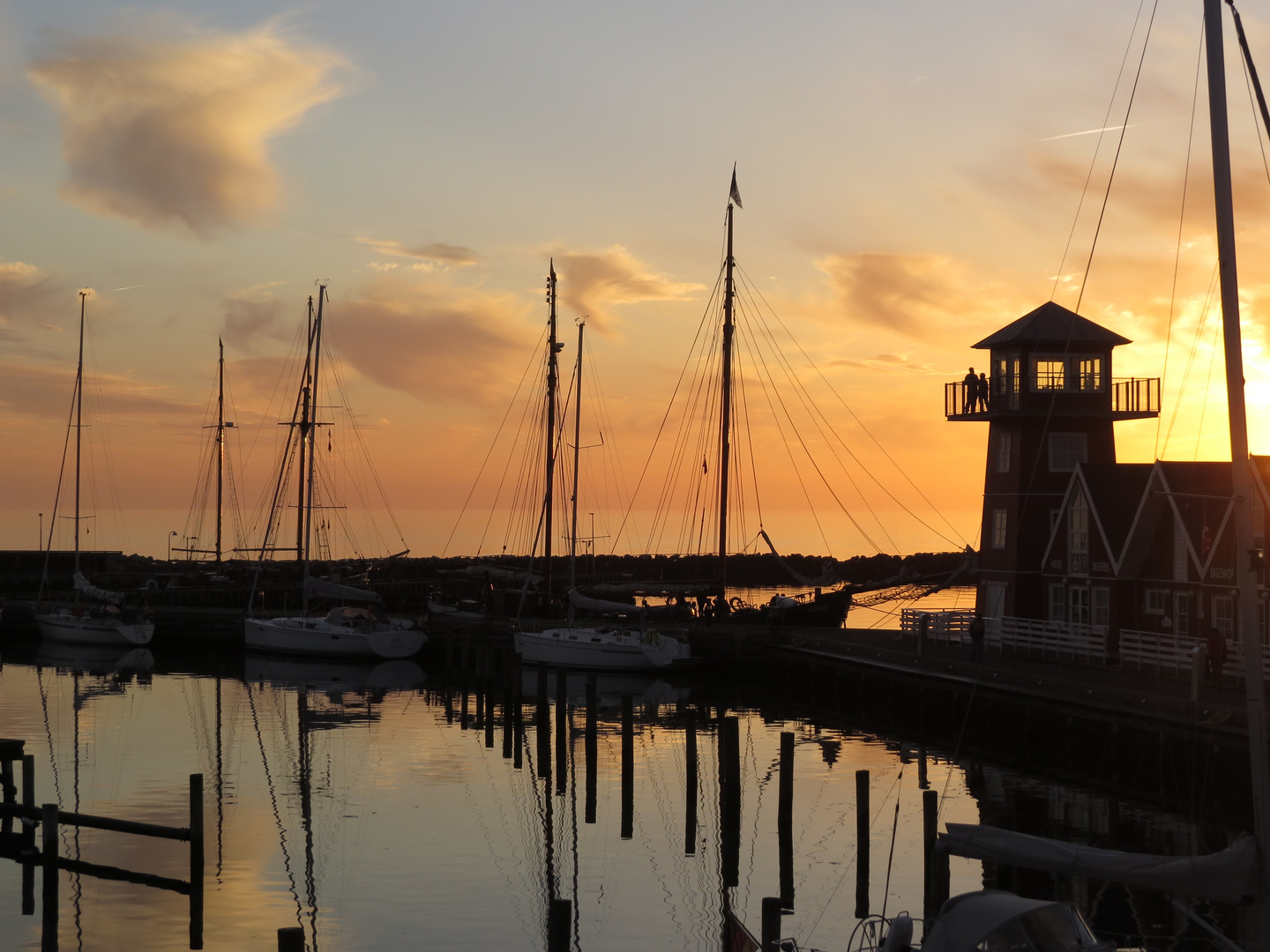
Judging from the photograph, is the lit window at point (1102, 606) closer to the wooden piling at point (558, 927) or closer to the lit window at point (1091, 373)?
the lit window at point (1091, 373)

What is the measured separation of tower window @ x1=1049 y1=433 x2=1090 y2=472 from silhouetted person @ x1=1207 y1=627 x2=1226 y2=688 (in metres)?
16.2

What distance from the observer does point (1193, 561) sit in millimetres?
43500

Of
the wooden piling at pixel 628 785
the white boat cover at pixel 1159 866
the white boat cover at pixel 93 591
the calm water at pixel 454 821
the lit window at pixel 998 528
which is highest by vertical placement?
the lit window at pixel 998 528

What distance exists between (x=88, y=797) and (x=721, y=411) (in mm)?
34255

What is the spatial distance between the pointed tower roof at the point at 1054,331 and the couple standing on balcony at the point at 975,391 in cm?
151

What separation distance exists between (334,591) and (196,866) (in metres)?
53.1

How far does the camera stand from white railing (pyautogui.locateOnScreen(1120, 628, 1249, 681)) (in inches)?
1540

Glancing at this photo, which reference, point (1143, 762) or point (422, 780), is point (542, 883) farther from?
point (1143, 762)

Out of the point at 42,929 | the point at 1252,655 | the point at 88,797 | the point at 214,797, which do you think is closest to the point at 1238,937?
the point at 1252,655

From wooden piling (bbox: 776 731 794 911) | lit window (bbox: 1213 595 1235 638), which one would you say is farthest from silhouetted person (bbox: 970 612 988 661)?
wooden piling (bbox: 776 731 794 911)

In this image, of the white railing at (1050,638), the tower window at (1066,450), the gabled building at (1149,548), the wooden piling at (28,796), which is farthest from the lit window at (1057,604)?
the wooden piling at (28,796)

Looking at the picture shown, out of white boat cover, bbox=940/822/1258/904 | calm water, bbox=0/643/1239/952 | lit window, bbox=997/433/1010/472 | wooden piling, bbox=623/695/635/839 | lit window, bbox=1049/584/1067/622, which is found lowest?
calm water, bbox=0/643/1239/952

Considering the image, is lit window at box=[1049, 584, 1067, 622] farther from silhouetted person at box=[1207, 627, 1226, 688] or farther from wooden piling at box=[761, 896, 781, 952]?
wooden piling at box=[761, 896, 781, 952]

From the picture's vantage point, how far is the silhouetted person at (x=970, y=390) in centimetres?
5438
